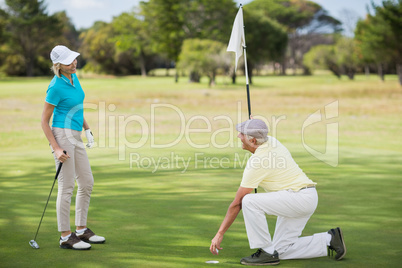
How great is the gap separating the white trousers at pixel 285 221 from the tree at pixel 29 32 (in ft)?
236

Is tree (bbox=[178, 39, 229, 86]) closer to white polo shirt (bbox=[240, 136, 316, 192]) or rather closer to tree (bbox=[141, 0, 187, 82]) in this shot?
tree (bbox=[141, 0, 187, 82])

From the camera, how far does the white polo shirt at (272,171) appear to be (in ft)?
14.9

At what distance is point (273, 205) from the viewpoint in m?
4.59

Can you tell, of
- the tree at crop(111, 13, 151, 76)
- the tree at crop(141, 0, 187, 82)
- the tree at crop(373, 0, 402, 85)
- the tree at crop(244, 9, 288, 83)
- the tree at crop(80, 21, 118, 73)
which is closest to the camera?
the tree at crop(373, 0, 402, 85)

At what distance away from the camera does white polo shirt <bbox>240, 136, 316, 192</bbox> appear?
4555mm

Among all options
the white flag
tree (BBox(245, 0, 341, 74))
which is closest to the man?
the white flag

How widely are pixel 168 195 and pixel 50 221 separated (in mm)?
2041

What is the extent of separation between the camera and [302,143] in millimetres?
14148

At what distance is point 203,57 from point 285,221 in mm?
47139

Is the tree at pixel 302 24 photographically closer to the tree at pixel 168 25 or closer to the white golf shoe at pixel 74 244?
the tree at pixel 168 25

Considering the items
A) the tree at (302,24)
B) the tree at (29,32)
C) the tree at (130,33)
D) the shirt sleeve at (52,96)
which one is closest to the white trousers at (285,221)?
the shirt sleeve at (52,96)

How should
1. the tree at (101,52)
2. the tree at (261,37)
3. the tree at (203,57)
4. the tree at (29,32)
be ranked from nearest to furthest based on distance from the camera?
the tree at (203,57)
the tree at (29,32)
the tree at (261,37)
the tree at (101,52)

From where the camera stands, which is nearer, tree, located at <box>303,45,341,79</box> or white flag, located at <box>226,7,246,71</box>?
white flag, located at <box>226,7,246,71</box>

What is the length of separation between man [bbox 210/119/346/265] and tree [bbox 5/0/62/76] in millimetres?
71808
